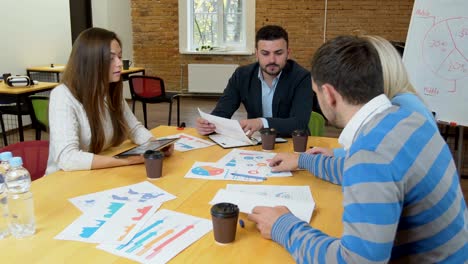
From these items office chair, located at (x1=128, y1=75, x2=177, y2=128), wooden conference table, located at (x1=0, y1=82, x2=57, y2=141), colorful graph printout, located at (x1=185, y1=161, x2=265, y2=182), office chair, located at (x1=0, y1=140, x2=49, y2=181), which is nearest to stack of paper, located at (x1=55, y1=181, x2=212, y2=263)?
colorful graph printout, located at (x1=185, y1=161, x2=265, y2=182)

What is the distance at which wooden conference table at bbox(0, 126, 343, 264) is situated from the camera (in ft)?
3.71

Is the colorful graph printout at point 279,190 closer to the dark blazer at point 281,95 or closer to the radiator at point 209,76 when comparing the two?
the dark blazer at point 281,95

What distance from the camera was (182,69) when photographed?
8.32 m

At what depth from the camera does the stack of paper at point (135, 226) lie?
1.16 metres

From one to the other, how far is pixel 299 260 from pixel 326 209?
0.40m

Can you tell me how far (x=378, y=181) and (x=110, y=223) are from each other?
80cm

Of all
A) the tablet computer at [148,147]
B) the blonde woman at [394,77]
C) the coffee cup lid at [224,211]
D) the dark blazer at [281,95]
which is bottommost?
the tablet computer at [148,147]

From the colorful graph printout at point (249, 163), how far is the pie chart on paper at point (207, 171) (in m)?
0.05

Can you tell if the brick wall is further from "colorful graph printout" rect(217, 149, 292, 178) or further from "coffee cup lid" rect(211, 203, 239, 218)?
"coffee cup lid" rect(211, 203, 239, 218)

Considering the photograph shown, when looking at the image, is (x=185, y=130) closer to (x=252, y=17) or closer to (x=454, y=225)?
(x=454, y=225)

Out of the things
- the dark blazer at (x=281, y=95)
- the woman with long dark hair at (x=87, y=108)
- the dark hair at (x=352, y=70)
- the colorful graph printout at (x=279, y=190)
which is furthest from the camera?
the dark blazer at (x=281, y=95)

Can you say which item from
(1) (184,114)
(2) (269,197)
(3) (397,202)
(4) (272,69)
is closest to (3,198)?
(2) (269,197)

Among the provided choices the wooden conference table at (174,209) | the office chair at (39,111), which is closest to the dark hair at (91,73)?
the wooden conference table at (174,209)

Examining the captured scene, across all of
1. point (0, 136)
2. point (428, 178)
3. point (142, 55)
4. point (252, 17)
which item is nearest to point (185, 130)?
point (428, 178)
